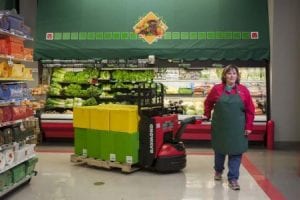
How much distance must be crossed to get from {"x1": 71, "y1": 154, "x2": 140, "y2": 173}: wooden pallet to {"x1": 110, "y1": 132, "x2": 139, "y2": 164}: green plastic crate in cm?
8

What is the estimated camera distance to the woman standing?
Answer: 19.0ft

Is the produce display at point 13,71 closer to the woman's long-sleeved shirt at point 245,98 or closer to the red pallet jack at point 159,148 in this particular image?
the red pallet jack at point 159,148

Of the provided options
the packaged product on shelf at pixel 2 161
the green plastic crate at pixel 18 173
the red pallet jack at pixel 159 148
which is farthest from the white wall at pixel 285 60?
the packaged product on shelf at pixel 2 161

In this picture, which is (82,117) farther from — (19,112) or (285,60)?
(285,60)

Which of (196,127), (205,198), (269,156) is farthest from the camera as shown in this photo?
(196,127)

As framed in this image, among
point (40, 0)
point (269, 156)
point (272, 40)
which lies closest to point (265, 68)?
point (272, 40)

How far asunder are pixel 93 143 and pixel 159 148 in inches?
49.6

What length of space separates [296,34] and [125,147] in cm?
521

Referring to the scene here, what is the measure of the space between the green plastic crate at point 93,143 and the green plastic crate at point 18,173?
1.51 meters

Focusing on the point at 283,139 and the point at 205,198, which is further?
the point at 283,139

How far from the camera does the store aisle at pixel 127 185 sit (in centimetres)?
554

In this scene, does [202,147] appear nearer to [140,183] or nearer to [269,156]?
[269,156]

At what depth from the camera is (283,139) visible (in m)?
9.45

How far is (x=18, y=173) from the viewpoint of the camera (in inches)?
224
